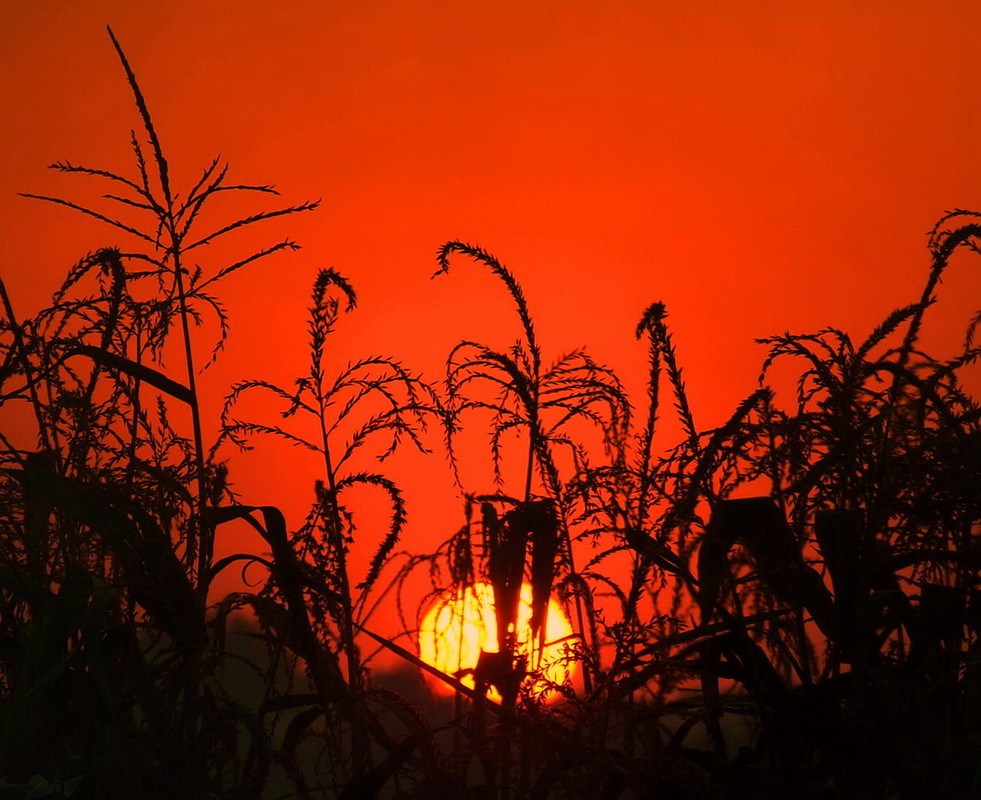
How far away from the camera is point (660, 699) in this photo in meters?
1.98

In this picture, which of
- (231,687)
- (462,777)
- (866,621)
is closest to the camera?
(866,621)

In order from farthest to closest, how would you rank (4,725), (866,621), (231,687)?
(231,687)
(866,621)
(4,725)

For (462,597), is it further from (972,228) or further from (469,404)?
(972,228)

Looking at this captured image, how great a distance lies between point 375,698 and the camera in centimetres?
174

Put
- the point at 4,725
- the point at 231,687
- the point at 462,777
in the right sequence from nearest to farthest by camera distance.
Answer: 1. the point at 4,725
2. the point at 462,777
3. the point at 231,687

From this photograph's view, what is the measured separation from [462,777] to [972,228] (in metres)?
1.31

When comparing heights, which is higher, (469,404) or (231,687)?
(469,404)

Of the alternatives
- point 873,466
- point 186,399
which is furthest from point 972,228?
point 186,399

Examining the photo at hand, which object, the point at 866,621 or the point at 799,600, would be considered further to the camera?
the point at 799,600

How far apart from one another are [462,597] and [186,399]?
0.72 meters

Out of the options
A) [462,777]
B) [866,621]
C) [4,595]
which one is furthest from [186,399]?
[866,621]

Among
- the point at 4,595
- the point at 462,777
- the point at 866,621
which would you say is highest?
the point at 4,595

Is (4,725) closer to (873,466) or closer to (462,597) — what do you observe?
(462,597)

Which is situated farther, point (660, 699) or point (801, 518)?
point (660, 699)
